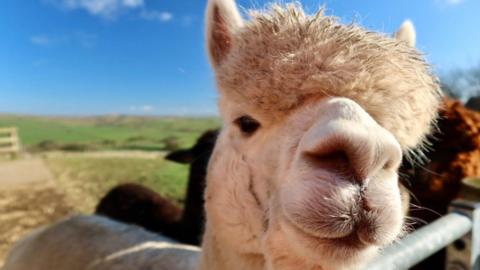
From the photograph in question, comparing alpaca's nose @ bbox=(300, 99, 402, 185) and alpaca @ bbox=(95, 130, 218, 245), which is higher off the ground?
alpaca's nose @ bbox=(300, 99, 402, 185)

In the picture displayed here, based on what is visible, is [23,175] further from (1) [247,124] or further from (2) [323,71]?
(2) [323,71]

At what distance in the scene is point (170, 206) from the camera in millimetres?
6012

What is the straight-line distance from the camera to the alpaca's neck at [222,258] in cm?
156

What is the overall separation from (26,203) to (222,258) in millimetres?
9683

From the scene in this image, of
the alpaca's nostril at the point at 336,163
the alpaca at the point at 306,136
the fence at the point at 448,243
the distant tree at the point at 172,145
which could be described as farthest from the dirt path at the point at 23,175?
the alpaca's nostril at the point at 336,163

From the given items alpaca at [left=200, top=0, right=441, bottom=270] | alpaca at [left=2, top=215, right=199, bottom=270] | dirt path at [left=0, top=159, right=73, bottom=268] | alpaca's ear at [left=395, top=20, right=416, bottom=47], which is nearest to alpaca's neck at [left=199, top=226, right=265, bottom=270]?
alpaca at [left=200, top=0, right=441, bottom=270]

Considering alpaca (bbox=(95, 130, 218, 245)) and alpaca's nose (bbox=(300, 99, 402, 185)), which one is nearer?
alpaca's nose (bbox=(300, 99, 402, 185))

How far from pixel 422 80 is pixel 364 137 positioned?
2.44ft

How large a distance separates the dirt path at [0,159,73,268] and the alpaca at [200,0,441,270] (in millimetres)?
5950

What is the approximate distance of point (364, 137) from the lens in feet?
3.42

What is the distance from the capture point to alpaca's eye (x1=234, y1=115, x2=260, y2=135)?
1478 millimetres

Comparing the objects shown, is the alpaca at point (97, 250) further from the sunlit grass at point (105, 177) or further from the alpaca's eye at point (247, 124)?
the sunlit grass at point (105, 177)

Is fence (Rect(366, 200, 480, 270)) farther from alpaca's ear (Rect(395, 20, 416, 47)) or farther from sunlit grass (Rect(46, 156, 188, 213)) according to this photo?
sunlit grass (Rect(46, 156, 188, 213))

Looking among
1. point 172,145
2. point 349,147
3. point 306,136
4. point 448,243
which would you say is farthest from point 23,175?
point 349,147
